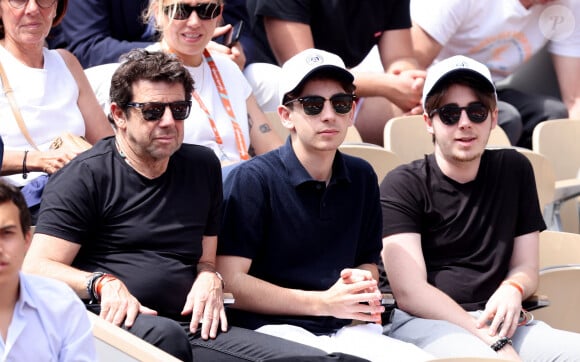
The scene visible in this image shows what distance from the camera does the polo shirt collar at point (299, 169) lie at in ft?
11.3

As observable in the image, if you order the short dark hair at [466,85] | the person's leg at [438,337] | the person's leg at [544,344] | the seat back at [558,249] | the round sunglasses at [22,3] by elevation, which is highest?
the short dark hair at [466,85]

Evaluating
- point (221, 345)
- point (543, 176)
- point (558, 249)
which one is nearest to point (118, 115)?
point (221, 345)

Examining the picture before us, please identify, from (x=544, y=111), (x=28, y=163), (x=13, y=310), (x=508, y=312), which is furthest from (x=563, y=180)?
(x=13, y=310)

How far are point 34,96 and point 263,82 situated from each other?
53.3 inches

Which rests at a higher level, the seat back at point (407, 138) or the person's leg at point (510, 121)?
the person's leg at point (510, 121)

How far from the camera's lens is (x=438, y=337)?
3.50 metres

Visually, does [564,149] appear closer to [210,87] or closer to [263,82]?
[263,82]

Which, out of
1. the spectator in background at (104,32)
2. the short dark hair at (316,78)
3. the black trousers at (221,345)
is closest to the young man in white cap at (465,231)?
the short dark hair at (316,78)

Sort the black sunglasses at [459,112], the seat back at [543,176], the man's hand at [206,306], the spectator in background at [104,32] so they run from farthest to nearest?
the seat back at [543,176] < the spectator in background at [104,32] < the black sunglasses at [459,112] < the man's hand at [206,306]

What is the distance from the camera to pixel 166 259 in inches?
128

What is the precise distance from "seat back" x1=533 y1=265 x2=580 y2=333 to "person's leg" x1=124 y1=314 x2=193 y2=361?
1528 millimetres

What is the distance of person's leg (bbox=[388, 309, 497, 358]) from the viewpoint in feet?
11.3

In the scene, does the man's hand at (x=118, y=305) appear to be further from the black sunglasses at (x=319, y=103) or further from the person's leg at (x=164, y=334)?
the black sunglasses at (x=319, y=103)

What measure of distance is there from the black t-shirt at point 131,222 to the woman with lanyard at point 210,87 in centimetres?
82
